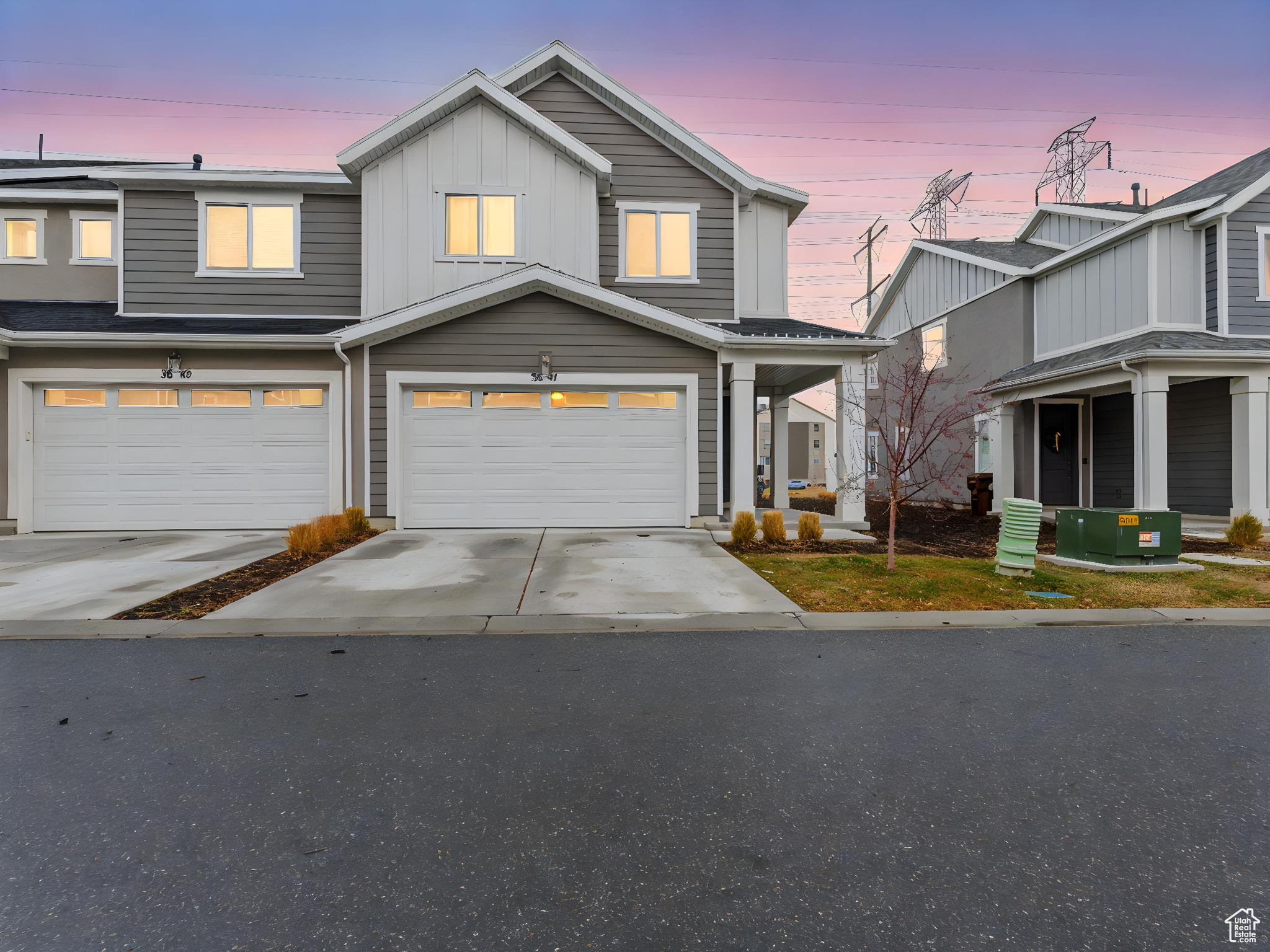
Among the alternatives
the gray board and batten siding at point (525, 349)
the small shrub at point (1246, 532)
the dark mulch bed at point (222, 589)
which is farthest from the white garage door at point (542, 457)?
the small shrub at point (1246, 532)

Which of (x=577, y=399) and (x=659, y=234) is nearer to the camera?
(x=577, y=399)

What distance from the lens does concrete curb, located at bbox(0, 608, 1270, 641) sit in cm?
525

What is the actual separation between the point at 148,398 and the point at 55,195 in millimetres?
5414

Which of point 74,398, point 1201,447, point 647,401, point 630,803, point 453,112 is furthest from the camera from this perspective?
point 1201,447

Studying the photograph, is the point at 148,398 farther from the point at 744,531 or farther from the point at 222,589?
the point at 744,531

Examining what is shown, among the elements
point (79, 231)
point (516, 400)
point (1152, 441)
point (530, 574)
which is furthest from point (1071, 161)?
point (79, 231)

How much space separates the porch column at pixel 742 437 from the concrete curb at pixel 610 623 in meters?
5.77

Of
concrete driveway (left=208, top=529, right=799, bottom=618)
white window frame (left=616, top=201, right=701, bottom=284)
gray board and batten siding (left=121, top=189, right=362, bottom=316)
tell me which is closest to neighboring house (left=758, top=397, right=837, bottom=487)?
white window frame (left=616, top=201, right=701, bottom=284)

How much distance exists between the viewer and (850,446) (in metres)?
11.8

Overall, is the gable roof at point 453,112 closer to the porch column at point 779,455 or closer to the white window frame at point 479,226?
the white window frame at point 479,226

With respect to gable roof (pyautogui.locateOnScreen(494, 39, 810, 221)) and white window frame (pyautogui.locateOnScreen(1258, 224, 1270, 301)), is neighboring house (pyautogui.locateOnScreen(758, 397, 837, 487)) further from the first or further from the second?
gable roof (pyautogui.locateOnScreen(494, 39, 810, 221))

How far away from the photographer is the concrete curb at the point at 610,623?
5250 millimetres

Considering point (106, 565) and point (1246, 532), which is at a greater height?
point (1246, 532)

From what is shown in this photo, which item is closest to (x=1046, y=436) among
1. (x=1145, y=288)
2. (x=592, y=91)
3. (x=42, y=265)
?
(x=1145, y=288)
